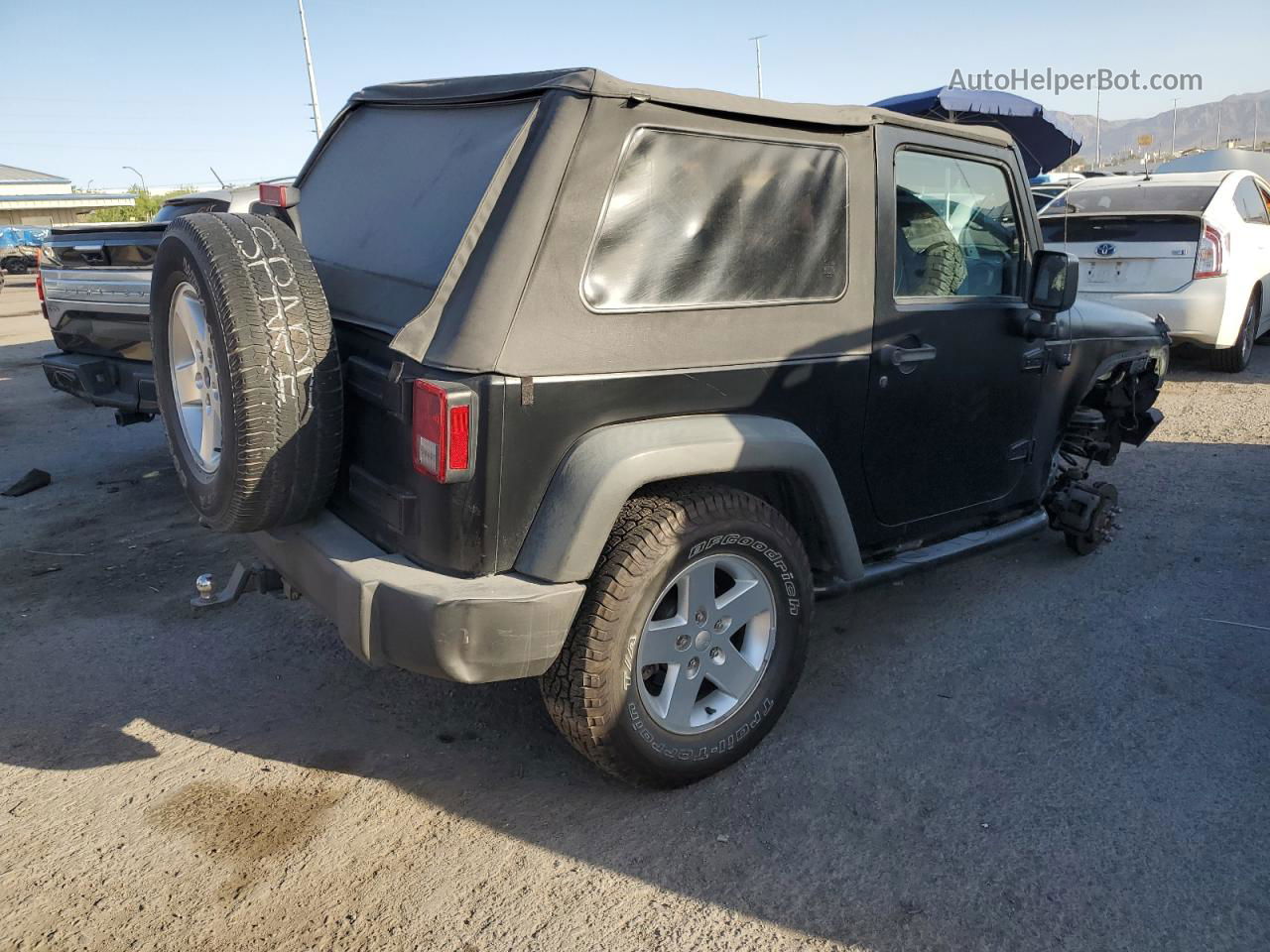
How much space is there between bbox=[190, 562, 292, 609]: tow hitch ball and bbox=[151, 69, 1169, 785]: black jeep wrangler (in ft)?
0.03

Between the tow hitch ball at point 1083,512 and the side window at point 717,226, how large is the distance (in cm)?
211

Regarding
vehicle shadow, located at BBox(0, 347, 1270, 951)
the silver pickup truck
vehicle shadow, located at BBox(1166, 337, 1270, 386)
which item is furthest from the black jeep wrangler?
vehicle shadow, located at BBox(1166, 337, 1270, 386)

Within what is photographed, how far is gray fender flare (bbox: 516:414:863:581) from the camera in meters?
2.50

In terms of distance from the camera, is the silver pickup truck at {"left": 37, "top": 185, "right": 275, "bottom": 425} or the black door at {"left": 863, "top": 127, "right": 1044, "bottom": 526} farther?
the silver pickup truck at {"left": 37, "top": 185, "right": 275, "bottom": 425}

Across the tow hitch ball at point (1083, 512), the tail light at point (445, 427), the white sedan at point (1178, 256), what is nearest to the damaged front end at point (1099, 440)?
the tow hitch ball at point (1083, 512)

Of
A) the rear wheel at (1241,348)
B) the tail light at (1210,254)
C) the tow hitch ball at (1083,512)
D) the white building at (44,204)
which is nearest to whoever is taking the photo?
the tow hitch ball at (1083,512)

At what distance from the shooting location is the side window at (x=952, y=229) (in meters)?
3.34

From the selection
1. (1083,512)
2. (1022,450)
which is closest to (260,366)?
(1022,450)

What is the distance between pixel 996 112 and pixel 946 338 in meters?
13.1

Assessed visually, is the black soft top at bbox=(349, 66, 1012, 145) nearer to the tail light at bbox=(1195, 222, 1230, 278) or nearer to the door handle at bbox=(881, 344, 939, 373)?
the door handle at bbox=(881, 344, 939, 373)

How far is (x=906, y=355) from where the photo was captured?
10.8ft

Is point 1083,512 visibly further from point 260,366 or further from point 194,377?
point 194,377

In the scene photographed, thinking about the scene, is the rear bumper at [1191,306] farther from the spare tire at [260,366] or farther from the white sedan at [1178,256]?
the spare tire at [260,366]

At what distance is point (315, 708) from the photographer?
134 inches
